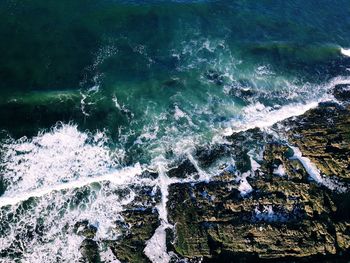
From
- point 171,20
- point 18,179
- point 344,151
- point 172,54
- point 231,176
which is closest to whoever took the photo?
point 18,179

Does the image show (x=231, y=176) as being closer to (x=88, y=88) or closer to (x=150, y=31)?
(x=88, y=88)

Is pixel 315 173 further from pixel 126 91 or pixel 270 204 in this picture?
pixel 126 91

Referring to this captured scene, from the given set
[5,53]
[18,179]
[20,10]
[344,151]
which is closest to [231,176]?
[344,151]

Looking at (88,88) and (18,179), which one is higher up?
(88,88)

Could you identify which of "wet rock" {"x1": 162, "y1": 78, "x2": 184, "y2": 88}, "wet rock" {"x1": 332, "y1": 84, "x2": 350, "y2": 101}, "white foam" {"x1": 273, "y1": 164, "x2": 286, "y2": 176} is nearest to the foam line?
"wet rock" {"x1": 162, "y1": 78, "x2": 184, "y2": 88}

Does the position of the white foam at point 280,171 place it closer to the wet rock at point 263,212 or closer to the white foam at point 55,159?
the wet rock at point 263,212

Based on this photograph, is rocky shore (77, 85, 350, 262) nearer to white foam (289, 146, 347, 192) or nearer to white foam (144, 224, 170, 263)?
white foam (289, 146, 347, 192)

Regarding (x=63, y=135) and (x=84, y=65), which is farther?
(x=84, y=65)

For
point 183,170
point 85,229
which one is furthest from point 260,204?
point 85,229
